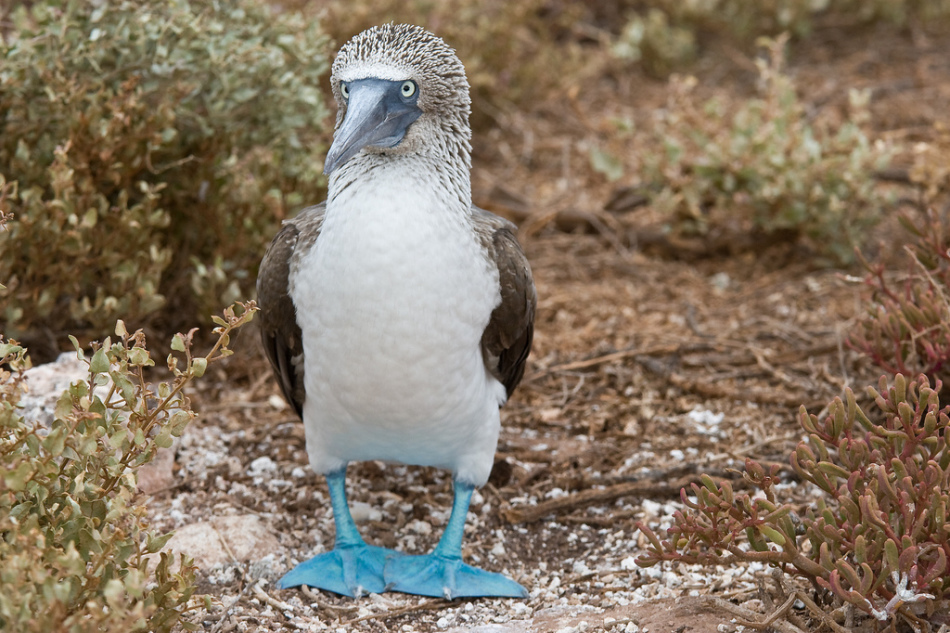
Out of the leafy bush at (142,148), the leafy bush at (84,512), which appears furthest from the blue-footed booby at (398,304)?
the leafy bush at (142,148)

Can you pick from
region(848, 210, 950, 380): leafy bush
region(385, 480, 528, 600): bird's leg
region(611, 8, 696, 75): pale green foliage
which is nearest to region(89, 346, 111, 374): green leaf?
region(385, 480, 528, 600): bird's leg

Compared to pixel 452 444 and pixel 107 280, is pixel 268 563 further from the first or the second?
pixel 107 280

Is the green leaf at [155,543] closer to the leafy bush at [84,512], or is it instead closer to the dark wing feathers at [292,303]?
the leafy bush at [84,512]

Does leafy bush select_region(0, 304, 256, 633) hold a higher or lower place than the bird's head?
lower

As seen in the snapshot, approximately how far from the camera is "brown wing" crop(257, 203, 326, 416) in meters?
3.19

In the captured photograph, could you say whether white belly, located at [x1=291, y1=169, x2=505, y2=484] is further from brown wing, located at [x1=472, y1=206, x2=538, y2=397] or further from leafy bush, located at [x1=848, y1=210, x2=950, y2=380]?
leafy bush, located at [x1=848, y1=210, x2=950, y2=380]

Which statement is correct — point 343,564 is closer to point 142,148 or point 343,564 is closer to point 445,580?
point 445,580

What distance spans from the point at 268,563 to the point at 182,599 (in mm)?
940

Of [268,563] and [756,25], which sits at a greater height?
[756,25]

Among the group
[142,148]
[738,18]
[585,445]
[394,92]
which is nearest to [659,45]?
[738,18]

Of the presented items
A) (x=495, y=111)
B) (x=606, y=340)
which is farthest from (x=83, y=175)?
(x=495, y=111)

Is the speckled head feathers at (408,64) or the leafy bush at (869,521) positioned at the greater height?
the speckled head feathers at (408,64)

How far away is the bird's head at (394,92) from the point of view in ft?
9.47

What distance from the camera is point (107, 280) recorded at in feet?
13.3
